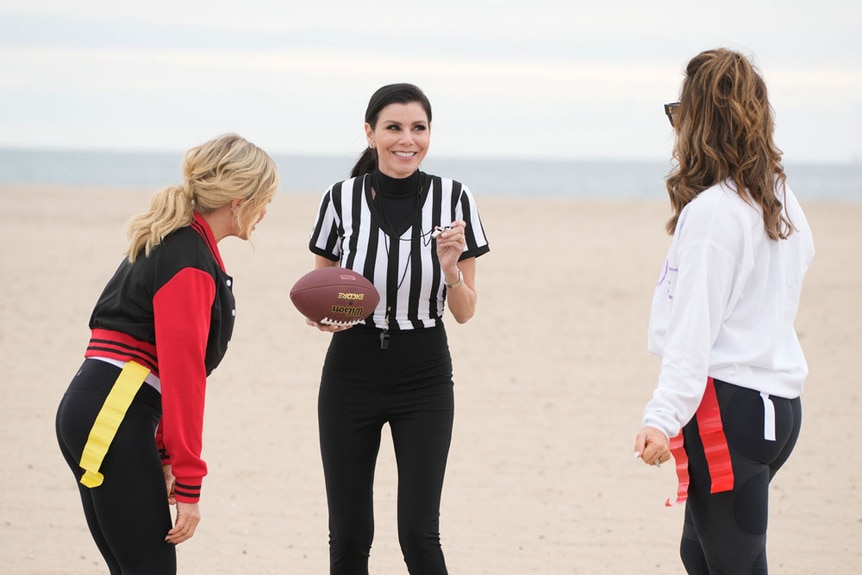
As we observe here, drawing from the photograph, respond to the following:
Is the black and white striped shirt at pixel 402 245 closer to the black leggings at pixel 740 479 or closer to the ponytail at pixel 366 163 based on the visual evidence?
the ponytail at pixel 366 163

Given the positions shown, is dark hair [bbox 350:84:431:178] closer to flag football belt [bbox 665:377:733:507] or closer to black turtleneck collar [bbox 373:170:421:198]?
black turtleneck collar [bbox 373:170:421:198]

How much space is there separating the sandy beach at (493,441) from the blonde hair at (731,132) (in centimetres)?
302

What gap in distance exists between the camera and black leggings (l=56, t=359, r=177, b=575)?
124 inches

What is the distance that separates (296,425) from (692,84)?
5939 millimetres

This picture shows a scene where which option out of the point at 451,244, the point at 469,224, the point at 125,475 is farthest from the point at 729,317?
the point at 125,475

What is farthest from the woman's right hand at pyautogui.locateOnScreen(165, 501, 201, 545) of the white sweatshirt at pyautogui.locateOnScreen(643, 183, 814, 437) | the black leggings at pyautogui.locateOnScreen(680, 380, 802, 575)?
the black leggings at pyautogui.locateOnScreen(680, 380, 802, 575)

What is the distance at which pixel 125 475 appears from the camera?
3.17 metres

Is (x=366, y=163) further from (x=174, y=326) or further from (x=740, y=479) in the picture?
(x=740, y=479)

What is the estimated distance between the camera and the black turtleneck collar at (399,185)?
163 inches

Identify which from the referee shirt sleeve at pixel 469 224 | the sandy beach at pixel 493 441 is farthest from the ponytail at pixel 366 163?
the sandy beach at pixel 493 441

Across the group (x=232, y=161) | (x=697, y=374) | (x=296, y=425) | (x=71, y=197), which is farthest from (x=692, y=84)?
(x=71, y=197)

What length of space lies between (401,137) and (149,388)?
1436 millimetres

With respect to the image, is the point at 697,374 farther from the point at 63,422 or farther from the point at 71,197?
the point at 71,197

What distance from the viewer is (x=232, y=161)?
3359 mm
